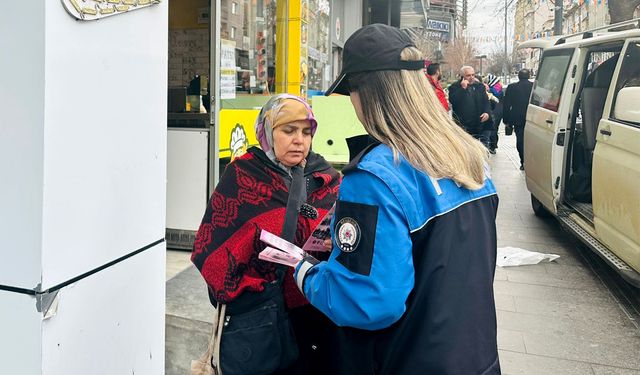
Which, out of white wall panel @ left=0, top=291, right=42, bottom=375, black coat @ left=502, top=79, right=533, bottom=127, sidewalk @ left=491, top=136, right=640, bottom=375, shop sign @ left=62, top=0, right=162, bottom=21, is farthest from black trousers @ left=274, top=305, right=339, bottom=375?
black coat @ left=502, top=79, right=533, bottom=127

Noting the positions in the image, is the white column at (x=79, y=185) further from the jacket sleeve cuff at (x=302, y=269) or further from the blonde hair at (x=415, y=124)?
the blonde hair at (x=415, y=124)

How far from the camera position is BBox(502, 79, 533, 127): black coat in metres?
11.3

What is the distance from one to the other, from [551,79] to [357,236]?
19.9 feet

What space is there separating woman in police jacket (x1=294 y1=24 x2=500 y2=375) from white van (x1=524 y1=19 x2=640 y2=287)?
10.2ft

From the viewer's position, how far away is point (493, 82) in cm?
1777

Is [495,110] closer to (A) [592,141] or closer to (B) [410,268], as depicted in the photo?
(A) [592,141]

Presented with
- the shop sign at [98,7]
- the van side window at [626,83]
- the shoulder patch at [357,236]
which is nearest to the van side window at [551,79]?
the van side window at [626,83]

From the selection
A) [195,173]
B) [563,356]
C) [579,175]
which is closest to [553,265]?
[579,175]

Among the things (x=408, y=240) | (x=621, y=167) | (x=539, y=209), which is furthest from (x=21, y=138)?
(x=539, y=209)

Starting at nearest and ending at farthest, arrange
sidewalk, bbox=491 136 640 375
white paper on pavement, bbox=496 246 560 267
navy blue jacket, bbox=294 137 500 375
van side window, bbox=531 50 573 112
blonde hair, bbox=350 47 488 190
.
Result: 1. navy blue jacket, bbox=294 137 500 375
2. blonde hair, bbox=350 47 488 190
3. sidewalk, bbox=491 136 640 375
4. white paper on pavement, bbox=496 246 560 267
5. van side window, bbox=531 50 573 112

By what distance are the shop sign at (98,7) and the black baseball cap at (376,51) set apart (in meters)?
0.87

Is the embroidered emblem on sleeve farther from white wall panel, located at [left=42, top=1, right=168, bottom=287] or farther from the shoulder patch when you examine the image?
white wall panel, located at [left=42, top=1, right=168, bottom=287]

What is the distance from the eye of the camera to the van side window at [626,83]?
441 cm

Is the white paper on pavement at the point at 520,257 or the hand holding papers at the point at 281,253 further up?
the hand holding papers at the point at 281,253
